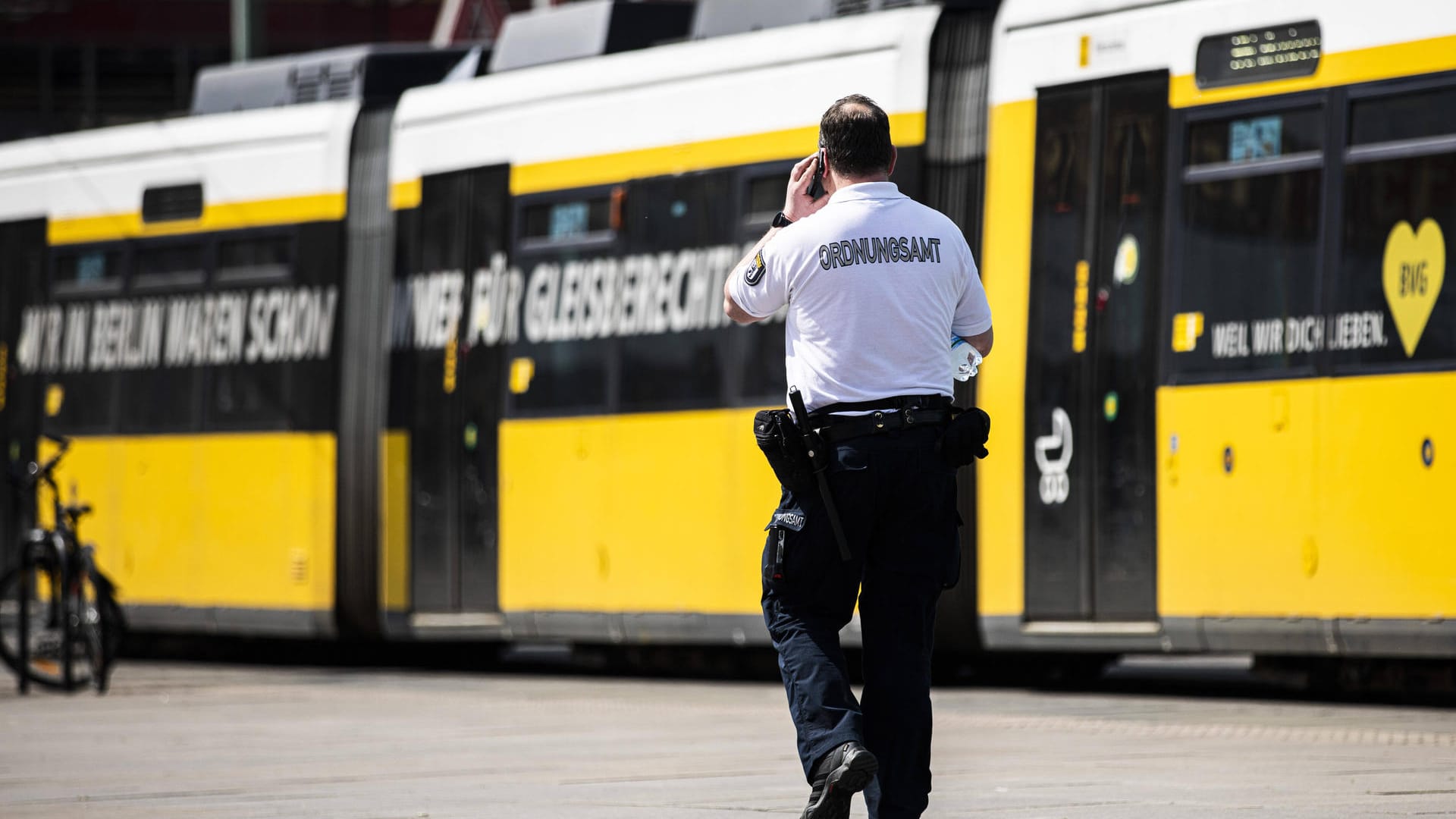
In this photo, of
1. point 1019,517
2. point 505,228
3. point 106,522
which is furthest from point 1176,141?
point 106,522

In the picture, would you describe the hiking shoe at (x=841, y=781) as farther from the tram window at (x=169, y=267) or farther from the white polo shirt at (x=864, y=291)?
the tram window at (x=169, y=267)

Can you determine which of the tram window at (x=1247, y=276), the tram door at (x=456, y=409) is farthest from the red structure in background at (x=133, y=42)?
the tram window at (x=1247, y=276)

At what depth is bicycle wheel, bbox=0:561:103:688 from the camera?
1338cm

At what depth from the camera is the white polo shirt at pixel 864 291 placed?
587 cm

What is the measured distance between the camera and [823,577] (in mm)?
5859

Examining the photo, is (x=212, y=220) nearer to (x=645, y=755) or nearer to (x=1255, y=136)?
(x=1255, y=136)

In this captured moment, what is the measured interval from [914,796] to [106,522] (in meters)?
12.3

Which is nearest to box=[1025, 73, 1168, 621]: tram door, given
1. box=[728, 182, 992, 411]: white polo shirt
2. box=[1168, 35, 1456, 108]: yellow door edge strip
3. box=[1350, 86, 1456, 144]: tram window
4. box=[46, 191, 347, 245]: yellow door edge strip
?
box=[1168, 35, 1456, 108]: yellow door edge strip

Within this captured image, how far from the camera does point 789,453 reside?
5777 millimetres

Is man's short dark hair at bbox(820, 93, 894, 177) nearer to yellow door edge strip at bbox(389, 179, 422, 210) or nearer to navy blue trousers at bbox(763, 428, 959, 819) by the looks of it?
navy blue trousers at bbox(763, 428, 959, 819)

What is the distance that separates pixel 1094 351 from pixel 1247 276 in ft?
2.89

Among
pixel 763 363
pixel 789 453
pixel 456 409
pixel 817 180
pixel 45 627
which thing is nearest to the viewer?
pixel 789 453

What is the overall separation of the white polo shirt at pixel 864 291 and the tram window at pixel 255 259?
1044 centimetres

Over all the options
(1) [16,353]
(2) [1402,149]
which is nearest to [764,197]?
(2) [1402,149]
